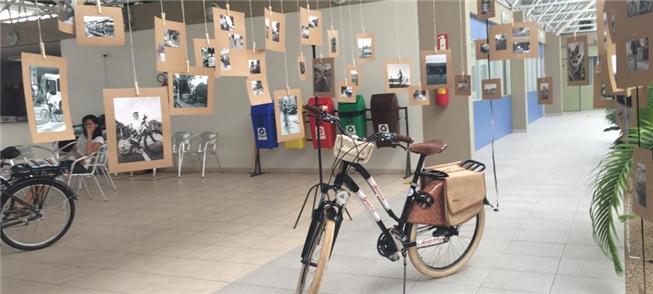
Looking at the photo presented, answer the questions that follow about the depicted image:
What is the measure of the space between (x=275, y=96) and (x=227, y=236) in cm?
137

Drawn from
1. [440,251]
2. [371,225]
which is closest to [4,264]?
[371,225]

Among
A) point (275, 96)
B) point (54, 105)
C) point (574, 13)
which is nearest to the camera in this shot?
point (54, 105)

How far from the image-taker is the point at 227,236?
15.5 ft

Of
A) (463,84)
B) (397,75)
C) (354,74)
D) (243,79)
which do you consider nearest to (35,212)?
(354,74)

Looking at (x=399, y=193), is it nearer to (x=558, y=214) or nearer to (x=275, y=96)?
(x=558, y=214)

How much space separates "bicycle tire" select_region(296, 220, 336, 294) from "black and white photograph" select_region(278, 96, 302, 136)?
148 cm

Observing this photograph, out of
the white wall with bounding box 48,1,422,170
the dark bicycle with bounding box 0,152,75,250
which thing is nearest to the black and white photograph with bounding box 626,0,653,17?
the dark bicycle with bounding box 0,152,75,250

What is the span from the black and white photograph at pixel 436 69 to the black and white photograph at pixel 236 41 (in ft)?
5.93

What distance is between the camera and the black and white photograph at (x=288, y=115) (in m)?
4.17

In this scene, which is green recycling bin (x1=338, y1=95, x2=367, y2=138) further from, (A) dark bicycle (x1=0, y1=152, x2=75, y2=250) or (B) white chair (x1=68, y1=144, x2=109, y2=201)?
(A) dark bicycle (x1=0, y1=152, x2=75, y2=250)

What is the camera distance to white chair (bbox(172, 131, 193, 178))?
8.70 metres

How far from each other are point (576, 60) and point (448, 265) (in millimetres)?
1601

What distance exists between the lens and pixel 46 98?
2516mm

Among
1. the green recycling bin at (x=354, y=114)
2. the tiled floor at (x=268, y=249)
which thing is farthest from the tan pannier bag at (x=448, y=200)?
the green recycling bin at (x=354, y=114)
